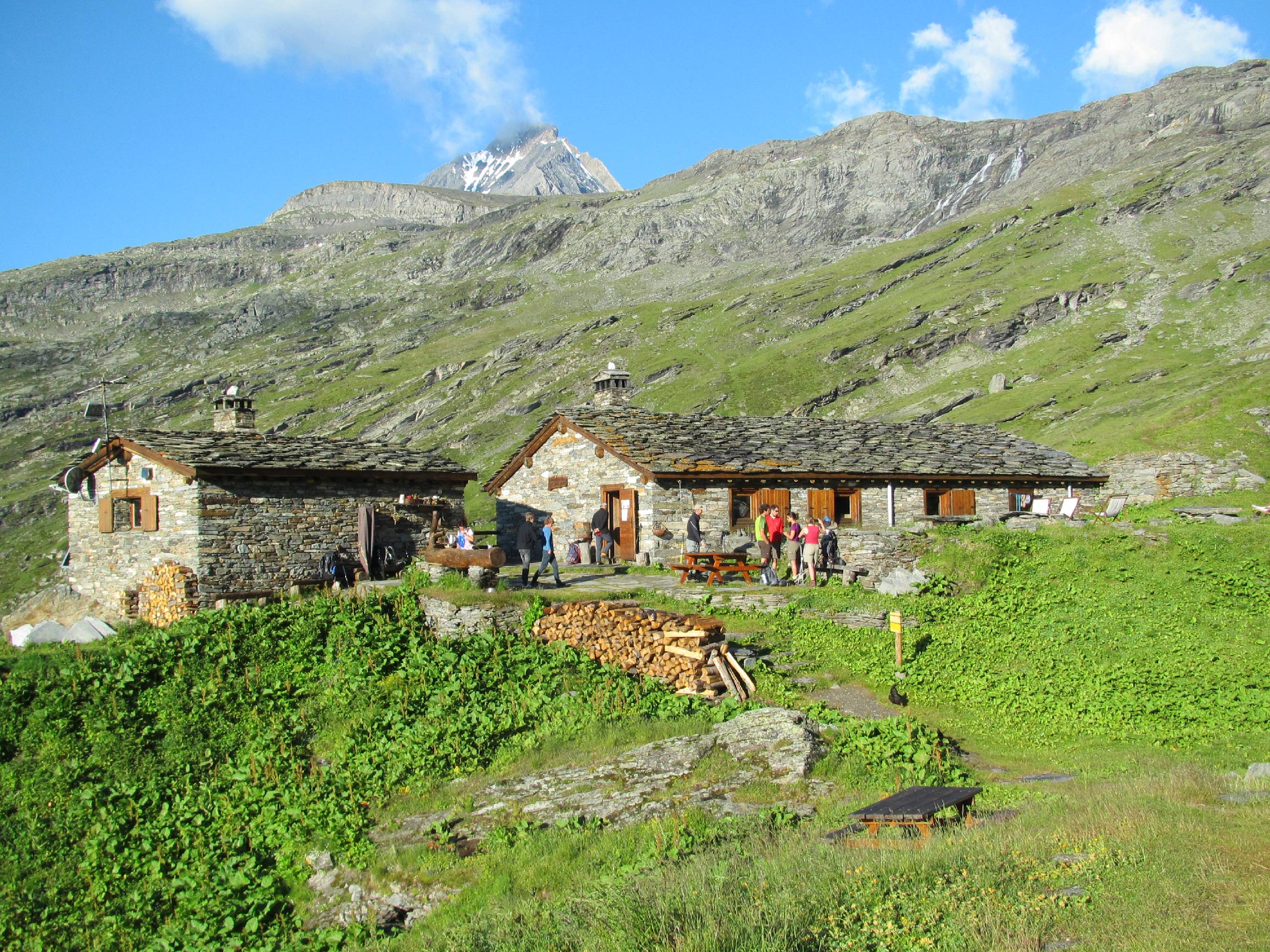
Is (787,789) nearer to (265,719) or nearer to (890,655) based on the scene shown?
(890,655)

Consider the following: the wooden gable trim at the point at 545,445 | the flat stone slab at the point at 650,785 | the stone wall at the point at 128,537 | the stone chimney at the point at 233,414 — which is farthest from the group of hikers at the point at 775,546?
the flat stone slab at the point at 650,785

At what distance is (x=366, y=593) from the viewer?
64.0ft

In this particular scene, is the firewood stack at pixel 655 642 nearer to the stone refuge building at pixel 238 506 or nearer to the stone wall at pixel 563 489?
the stone refuge building at pixel 238 506

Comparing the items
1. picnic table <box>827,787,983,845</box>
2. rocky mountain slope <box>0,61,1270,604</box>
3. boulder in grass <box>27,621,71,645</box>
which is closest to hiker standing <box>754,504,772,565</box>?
picnic table <box>827,787,983,845</box>

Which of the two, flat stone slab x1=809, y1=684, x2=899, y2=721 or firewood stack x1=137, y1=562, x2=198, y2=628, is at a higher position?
firewood stack x1=137, y1=562, x2=198, y2=628

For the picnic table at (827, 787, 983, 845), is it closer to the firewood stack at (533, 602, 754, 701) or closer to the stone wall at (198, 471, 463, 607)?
the firewood stack at (533, 602, 754, 701)

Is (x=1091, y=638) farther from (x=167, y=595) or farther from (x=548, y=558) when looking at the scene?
(x=167, y=595)

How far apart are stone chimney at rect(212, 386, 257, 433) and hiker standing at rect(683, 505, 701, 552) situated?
14.2m

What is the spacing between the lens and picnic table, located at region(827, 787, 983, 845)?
Result: 923 centimetres

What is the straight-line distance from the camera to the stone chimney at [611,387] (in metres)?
33.8

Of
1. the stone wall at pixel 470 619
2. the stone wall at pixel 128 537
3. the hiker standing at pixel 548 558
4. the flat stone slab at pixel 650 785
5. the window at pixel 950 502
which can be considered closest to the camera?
the flat stone slab at pixel 650 785

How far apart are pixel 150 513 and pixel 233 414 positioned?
17.3ft

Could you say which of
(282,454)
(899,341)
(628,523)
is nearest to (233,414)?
(282,454)

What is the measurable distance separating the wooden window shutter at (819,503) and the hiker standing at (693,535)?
173 inches
